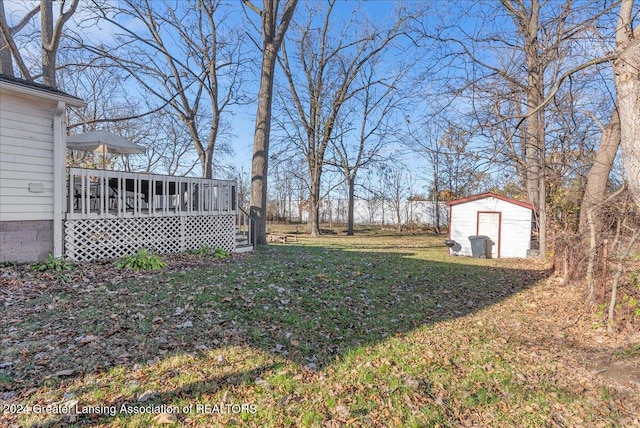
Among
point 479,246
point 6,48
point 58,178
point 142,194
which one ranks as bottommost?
point 479,246

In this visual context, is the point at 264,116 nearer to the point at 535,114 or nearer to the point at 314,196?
the point at 535,114

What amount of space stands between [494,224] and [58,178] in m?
13.0

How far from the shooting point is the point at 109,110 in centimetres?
2047

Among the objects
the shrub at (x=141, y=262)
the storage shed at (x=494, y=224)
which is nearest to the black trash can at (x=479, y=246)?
the storage shed at (x=494, y=224)

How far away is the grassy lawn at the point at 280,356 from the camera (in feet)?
8.54

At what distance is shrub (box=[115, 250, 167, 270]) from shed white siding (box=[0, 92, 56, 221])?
146 cm

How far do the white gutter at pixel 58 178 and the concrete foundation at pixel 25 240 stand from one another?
9cm

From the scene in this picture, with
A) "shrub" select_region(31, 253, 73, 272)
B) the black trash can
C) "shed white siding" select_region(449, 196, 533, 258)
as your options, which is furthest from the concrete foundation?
"shed white siding" select_region(449, 196, 533, 258)

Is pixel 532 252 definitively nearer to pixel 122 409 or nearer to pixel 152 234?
pixel 152 234

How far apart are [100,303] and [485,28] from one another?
7.88 meters

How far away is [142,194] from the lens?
879 centimetres

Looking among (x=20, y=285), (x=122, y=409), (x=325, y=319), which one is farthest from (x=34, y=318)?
(x=325, y=319)

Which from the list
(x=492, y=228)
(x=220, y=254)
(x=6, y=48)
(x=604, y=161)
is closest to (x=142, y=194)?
(x=220, y=254)

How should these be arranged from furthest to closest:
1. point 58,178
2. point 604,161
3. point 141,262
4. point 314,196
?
point 314,196 < point 604,161 < point 141,262 < point 58,178
